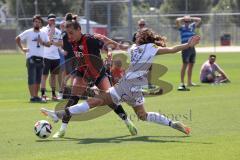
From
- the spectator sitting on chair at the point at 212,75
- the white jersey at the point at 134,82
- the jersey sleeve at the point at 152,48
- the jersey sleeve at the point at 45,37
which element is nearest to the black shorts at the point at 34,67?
the jersey sleeve at the point at 45,37

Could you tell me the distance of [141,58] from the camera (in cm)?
1170

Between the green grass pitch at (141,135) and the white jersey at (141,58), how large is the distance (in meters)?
1.04

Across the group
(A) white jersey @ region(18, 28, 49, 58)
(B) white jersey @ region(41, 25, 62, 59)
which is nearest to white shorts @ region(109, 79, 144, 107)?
(A) white jersey @ region(18, 28, 49, 58)

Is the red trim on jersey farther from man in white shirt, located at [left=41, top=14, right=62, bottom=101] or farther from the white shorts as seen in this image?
man in white shirt, located at [left=41, top=14, right=62, bottom=101]

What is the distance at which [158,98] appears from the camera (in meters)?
19.1

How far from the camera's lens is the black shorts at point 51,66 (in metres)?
20.0

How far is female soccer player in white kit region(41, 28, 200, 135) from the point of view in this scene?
11.7 metres

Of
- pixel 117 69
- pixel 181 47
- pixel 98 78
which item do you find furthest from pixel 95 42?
pixel 117 69

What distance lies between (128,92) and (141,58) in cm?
62

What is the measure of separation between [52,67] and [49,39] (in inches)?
36.7

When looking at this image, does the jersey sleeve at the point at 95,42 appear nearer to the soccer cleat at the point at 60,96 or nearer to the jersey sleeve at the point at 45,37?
the soccer cleat at the point at 60,96

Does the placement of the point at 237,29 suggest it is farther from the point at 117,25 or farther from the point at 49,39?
the point at 49,39

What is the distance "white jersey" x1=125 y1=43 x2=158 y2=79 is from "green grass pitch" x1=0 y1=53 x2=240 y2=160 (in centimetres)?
104

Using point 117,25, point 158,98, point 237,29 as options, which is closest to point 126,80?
point 158,98
